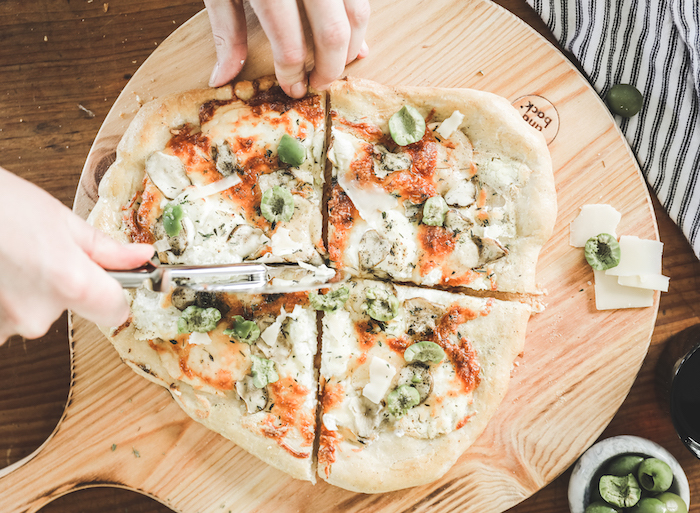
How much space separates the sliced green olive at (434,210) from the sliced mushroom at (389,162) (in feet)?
1.02

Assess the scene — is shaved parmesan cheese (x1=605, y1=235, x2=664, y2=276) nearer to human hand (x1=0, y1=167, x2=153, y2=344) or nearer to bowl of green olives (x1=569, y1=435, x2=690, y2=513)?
bowl of green olives (x1=569, y1=435, x2=690, y2=513)

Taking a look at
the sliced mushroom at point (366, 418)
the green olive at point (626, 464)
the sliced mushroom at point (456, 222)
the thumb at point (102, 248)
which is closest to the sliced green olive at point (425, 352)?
the sliced mushroom at point (366, 418)

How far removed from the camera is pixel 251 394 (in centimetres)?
358

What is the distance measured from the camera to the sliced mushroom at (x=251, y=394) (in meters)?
3.58

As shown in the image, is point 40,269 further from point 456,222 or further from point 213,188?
point 456,222

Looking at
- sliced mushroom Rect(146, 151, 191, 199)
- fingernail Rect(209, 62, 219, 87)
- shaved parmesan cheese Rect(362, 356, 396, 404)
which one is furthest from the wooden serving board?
shaved parmesan cheese Rect(362, 356, 396, 404)

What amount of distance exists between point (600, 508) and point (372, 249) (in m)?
2.42

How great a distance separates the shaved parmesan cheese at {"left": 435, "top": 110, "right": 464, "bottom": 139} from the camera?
3.72 m

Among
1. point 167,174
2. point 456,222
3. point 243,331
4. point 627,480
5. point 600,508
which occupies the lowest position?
point 600,508

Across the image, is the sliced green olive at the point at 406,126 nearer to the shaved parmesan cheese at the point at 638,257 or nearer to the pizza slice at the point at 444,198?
the pizza slice at the point at 444,198

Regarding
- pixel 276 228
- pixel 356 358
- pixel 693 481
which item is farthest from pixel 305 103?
pixel 693 481

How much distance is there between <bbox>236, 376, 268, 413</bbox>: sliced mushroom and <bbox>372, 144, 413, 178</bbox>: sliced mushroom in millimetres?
1683

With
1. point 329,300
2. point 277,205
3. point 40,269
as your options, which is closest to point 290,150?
A: point 277,205

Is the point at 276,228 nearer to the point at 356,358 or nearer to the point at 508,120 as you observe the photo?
the point at 356,358
